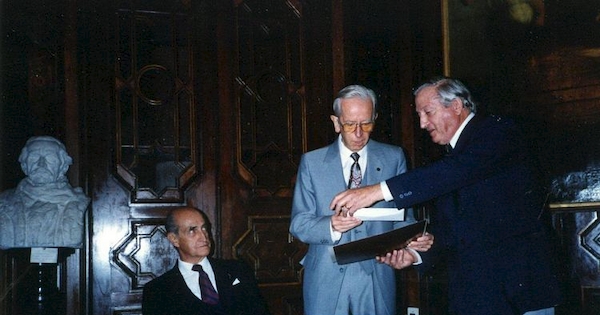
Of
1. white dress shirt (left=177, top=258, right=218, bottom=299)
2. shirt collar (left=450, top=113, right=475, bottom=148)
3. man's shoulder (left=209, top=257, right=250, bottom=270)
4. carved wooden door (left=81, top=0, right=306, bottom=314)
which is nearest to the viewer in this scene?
shirt collar (left=450, top=113, right=475, bottom=148)

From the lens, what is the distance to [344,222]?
2.42 metres

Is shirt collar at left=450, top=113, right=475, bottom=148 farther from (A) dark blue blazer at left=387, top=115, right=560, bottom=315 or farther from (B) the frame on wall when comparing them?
(B) the frame on wall

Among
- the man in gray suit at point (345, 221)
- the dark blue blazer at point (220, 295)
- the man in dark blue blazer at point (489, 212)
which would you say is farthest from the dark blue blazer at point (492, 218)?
the dark blue blazer at point (220, 295)

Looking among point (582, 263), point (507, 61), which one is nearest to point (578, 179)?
point (582, 263)

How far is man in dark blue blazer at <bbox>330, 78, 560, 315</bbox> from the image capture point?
201cm

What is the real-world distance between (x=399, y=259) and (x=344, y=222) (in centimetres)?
34

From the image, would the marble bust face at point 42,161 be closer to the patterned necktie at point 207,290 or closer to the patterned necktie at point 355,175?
the patterned necktie at point 207,290

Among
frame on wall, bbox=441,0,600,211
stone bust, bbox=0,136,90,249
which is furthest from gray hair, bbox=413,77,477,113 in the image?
stone bust, bbox=0,136,90,249

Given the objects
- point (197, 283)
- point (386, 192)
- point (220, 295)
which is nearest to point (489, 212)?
point (386, 192)

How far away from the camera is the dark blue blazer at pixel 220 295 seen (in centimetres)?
328

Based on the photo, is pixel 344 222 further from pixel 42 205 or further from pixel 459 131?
pixel 42 205

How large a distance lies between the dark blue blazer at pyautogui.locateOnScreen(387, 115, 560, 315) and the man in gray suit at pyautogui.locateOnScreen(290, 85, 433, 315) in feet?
1.24

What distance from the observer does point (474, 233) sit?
2.09 m

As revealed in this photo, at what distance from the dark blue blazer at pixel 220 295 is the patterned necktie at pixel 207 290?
4 centimetres
